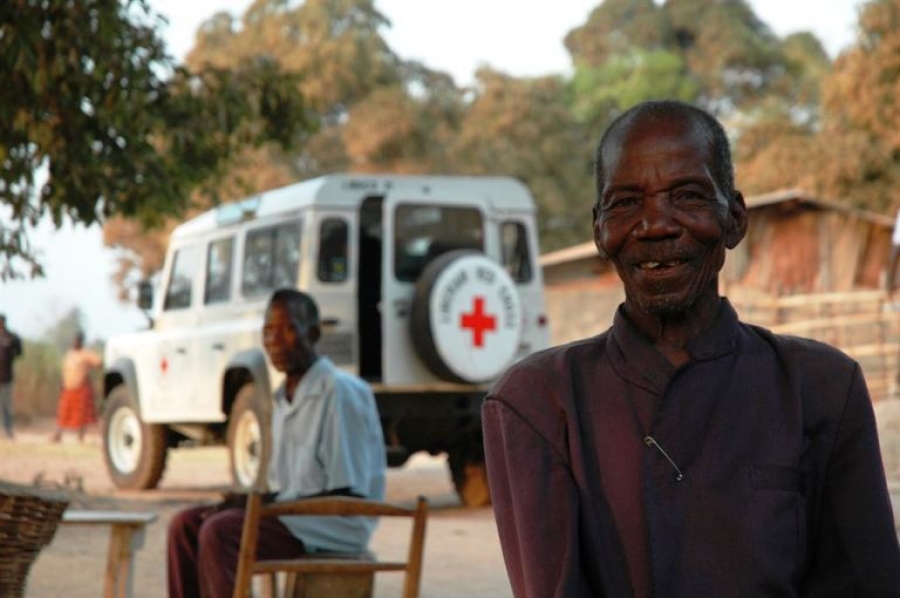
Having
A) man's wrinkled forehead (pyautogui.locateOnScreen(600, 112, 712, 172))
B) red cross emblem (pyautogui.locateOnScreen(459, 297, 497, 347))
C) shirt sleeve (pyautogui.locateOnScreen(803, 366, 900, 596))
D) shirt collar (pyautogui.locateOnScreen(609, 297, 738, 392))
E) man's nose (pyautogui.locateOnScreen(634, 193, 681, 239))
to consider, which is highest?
red cross emblem (pyautogui.locateOnScreen(459, 297, 497, 347))

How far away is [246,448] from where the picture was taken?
1271 centimetres

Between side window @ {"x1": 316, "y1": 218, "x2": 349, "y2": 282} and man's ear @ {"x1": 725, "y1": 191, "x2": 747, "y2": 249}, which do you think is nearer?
man's ear @ {"x1": 725, "y1": 191, "x2": 747, "y2": 249}

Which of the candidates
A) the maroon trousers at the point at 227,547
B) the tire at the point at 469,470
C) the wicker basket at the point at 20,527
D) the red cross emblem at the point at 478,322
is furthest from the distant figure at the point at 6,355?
the wicker basket at the point at 20,527

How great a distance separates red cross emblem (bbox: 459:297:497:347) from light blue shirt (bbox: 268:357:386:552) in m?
5.19

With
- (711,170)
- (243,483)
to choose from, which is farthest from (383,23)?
(711,170)

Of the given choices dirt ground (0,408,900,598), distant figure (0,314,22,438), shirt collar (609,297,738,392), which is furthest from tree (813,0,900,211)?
shirt collar (609,297,738,392)

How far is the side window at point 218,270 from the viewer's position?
13328 mm

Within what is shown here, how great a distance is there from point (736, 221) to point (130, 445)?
13767 millimetres

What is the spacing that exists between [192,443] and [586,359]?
13291 millimetres

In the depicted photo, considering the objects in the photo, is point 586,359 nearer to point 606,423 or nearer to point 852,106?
point 606,423

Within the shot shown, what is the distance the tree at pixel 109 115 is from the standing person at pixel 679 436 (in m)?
7.62

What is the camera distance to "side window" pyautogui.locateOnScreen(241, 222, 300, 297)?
1235cm

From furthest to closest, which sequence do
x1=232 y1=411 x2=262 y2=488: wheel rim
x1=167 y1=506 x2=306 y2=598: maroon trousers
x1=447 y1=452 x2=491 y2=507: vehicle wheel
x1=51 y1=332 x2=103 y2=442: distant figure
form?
x1=51 y1=332 x2=103 y2=442: distant figure, x1=447 y1=452 x2=491 y2=507: vehicle wheel, x1=232 y1=411 x2=262 y2=488: wheel rim, x1=167 y1=506 x2=306 y2=598: maroon trousers

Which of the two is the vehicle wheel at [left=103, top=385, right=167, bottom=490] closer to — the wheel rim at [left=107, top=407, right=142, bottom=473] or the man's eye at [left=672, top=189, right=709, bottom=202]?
the wheel rim at [left=107, top=407, right=142, bottom=473]
